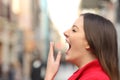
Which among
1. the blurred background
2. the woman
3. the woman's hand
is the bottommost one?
the blurred background

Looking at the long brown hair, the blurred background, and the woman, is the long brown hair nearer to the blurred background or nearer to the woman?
the woman

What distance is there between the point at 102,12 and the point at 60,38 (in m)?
0.90

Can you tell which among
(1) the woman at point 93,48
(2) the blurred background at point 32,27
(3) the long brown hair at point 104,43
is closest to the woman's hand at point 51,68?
(1) the woman at point 93,48

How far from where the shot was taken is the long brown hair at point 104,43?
2.59 m

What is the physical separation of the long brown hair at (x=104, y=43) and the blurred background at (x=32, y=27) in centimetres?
505

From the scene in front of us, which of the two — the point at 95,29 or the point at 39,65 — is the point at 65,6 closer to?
the point at 39,65

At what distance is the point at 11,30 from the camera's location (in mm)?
7969

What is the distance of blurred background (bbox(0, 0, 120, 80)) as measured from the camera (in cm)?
776

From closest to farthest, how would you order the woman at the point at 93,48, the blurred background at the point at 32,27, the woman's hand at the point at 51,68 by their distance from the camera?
1. the woman at the point at 93,48
2. the woman's hand at the point at 51,68
3. the blurred background at the point at 32,27

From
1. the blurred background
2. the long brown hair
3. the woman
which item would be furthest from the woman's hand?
the blurred background

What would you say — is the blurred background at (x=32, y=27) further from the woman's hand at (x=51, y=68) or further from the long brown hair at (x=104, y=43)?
the long brown hair at (x=104, y=43)

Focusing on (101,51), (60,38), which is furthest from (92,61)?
(60,38)

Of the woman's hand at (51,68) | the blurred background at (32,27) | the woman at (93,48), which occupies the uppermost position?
the woman at (93,48)

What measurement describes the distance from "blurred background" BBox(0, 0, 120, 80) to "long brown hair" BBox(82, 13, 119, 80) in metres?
5.05
